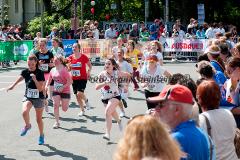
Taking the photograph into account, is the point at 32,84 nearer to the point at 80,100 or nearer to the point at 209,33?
the point at 80,100

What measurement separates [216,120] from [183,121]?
1.00 m

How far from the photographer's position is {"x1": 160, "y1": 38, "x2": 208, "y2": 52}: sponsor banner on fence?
1161 inches

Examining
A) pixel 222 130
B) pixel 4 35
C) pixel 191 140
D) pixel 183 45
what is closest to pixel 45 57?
pixel 222 130

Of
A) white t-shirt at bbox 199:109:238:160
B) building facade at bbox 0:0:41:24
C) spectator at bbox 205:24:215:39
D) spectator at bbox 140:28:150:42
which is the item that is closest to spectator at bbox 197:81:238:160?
white t-shirt at bbox 199:109:238:160

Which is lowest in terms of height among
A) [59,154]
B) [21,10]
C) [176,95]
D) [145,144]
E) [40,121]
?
[59,154]

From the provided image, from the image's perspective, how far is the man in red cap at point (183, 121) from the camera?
13.5ft

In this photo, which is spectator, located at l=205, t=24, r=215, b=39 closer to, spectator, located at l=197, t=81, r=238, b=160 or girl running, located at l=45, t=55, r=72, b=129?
girl running, located at l=45, t=55, r=72, b=129

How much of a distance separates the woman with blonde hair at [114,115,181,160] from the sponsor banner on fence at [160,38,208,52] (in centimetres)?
2631

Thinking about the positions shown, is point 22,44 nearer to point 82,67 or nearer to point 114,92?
point 82,67

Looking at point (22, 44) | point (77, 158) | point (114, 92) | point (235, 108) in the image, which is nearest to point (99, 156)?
point (77, 158)

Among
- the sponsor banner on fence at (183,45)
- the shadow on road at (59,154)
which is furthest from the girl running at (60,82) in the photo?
the sponsor banner on fence at (183,45)

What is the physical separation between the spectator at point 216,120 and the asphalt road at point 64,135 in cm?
433

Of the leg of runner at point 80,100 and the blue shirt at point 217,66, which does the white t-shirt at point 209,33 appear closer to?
the leg of runner at point 80,100

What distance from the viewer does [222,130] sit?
5164 millimetres
